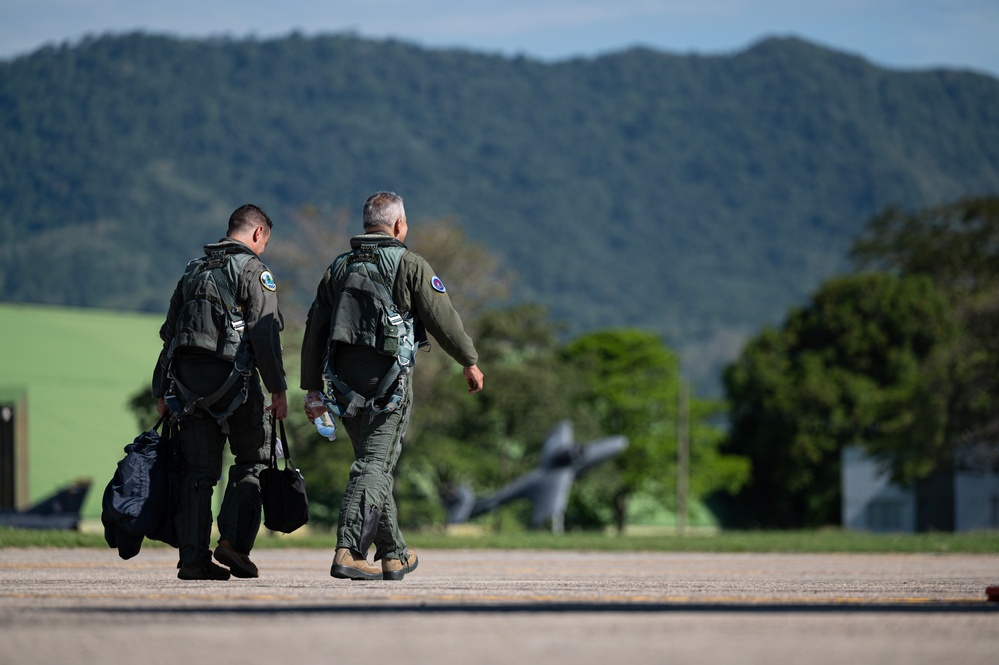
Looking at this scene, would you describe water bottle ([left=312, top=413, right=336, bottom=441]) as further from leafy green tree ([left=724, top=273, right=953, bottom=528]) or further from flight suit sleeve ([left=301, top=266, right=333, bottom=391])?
leafy green tree ([left=724, top=273, right=953, bottom=528])

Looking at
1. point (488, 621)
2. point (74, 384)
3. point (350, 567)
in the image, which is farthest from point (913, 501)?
point (488, 621)

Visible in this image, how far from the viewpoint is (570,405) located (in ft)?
208

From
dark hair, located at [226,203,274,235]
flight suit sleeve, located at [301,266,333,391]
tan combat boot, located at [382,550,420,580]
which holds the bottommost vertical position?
tan combat boot, located at [382,550,420,580]

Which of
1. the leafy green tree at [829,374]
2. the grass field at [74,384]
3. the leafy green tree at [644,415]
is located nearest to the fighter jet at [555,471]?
the grass field at [74,384]

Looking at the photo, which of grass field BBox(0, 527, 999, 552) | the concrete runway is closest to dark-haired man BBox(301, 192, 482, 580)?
the concrete runway

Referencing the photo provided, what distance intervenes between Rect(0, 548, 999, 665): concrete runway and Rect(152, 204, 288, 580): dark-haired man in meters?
0.37

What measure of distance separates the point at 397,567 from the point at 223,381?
1.36m

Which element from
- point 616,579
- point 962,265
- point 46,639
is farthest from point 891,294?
point 46,639

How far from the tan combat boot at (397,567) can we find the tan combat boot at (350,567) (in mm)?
111

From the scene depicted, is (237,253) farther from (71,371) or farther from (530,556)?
(71,371)

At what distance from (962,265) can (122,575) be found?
74.8 metres

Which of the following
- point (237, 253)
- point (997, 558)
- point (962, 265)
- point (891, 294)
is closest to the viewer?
point (237, 253)

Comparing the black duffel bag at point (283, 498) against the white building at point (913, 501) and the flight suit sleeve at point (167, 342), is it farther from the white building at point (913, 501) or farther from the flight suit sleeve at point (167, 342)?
the white building at point (913, 501)

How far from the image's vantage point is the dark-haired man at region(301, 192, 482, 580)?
804 centimetres
